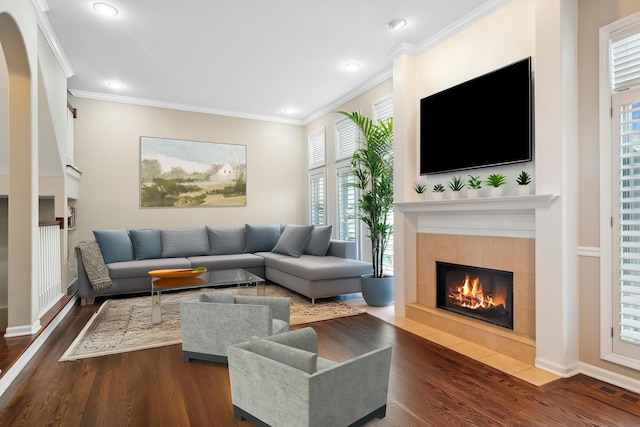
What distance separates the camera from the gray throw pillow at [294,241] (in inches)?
223

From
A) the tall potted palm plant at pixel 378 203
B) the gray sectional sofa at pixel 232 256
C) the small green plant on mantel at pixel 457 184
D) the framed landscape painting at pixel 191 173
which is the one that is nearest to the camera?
the small green plant on mantel at pixel 457 184

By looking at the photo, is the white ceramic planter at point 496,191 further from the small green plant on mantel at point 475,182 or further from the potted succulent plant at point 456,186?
the potted succulent plant at point 456,186

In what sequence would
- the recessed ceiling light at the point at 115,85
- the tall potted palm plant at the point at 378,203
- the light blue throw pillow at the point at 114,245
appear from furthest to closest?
1. the recessed ceiling light at the point at 115,85
2. the light blue throw pillow at the point at 114,245
3. the tall potted palm plant at the point at 378,203

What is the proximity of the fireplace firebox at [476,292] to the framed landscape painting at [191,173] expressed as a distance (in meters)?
4.11

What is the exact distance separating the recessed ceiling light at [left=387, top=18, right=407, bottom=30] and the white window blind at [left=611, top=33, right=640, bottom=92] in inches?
68.6

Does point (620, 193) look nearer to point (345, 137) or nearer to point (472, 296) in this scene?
point (472, 296)

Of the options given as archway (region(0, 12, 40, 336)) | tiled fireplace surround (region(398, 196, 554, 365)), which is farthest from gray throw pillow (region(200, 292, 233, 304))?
tiled fireplace surround (region(398, 196, 554, 365))

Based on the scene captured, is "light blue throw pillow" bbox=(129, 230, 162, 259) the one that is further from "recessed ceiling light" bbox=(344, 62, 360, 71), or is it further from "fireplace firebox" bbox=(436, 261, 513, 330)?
"fireplace firebox" bbox=(436, 261, 513, 330)

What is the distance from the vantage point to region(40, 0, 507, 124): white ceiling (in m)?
3.39

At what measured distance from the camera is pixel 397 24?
144 inches

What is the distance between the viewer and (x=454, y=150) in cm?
365

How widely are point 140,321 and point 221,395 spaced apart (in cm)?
199

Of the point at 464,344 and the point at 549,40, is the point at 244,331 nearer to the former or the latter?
the point at 464,344

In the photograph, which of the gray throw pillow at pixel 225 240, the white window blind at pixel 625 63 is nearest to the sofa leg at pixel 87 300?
the gray throw pillow at pixel 225 240
